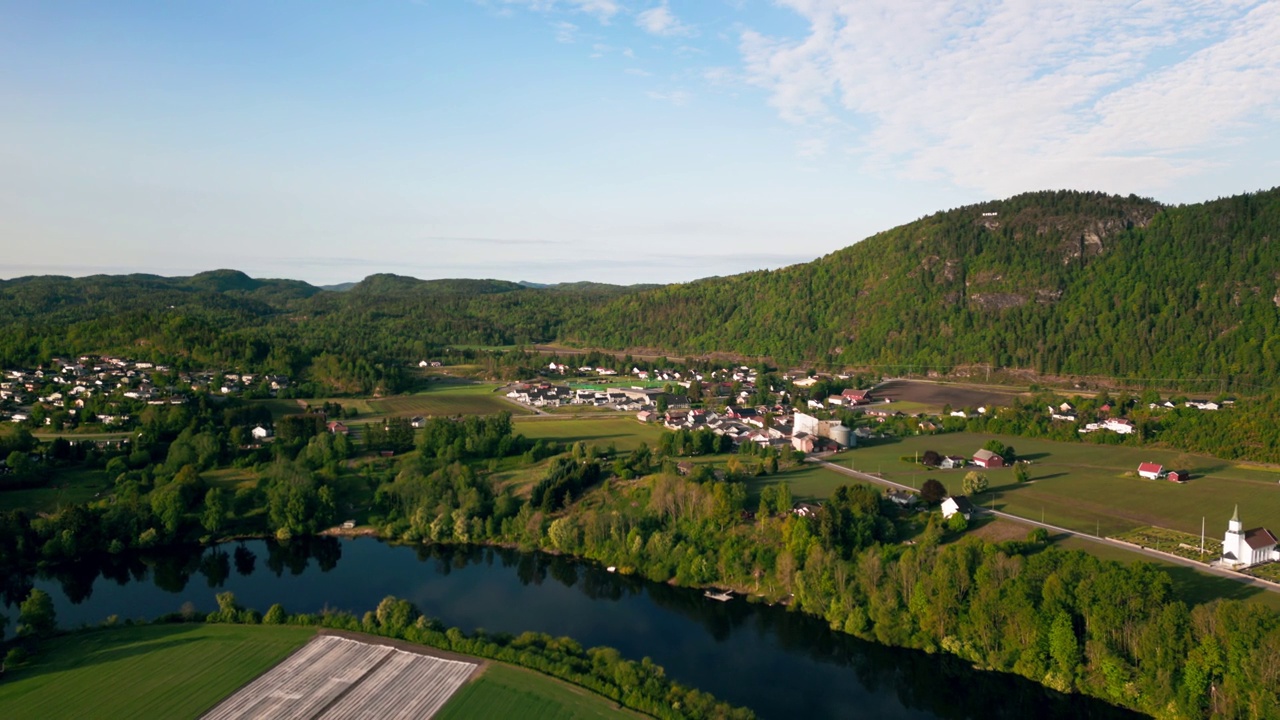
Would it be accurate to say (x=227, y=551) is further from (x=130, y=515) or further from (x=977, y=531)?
(x=977, y=531)

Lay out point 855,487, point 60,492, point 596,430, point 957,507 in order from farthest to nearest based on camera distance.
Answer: point 596,430
point 60,492
point 855,487
point 957,507

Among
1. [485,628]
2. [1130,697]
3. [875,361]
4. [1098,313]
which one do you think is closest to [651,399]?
[875,361]

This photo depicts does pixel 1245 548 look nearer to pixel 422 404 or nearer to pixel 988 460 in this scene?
pixel 988 460

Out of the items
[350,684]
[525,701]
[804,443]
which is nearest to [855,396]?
[804,443]

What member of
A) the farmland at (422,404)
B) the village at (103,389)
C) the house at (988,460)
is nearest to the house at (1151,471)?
the house at (988,460)

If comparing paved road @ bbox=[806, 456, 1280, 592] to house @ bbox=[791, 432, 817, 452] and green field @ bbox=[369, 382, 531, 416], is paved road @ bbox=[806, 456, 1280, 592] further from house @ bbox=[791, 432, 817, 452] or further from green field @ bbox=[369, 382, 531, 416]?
green field @ bbox=[369, 382, 531, 416]

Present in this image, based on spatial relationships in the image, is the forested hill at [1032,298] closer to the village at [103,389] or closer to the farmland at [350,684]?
the village at [103,389]

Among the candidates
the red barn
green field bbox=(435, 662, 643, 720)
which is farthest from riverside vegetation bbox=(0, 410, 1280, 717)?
the red barn
